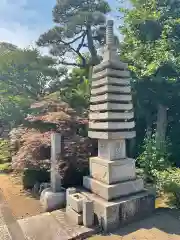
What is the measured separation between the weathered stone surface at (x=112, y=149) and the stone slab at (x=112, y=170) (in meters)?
0.13

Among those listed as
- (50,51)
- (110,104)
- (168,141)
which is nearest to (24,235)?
(110,104)

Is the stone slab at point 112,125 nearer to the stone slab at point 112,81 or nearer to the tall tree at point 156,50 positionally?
the stone slab at point 112,81

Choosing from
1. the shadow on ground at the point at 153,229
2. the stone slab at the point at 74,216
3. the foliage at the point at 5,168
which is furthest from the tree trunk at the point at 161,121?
the foliage at the point at 5,168

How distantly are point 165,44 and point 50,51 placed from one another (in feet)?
22.7

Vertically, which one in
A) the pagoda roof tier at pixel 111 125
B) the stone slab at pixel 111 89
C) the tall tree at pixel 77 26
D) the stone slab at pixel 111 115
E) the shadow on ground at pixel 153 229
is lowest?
the shadow on ground at pixel 153 229

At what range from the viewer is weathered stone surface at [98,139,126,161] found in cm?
546

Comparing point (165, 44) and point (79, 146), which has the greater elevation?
point (165, 44)

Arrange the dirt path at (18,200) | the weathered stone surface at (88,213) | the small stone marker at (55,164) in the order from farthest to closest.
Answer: the small stone marker at (55,164) < the dirt path at (18,200) < the weathered stone surface at (88,213)

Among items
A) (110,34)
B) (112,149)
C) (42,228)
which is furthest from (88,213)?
(110,34)

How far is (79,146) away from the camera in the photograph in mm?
7105

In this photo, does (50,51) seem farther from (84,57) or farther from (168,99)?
(168,99)

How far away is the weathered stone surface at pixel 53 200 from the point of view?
19.8ft

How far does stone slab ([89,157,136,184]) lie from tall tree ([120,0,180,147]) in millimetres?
3062

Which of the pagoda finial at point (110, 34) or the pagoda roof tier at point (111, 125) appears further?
the pagoda finial at point (110, 34)
